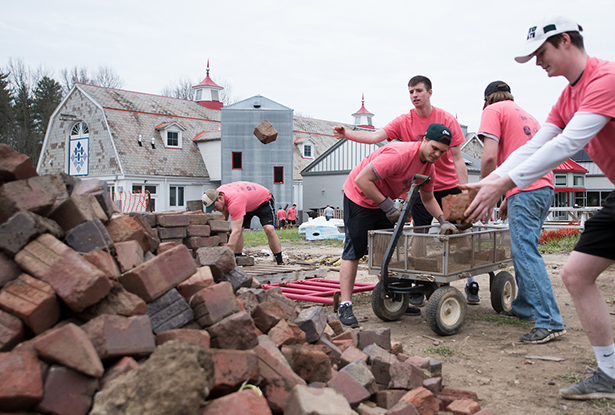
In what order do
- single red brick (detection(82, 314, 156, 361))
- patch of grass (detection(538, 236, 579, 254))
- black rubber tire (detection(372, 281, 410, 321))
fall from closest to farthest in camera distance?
single red brick (detection(82, 314, 156, 361)) → black rubber tire (detection(372, 281, 410, 321)) → patch of grass (detection(538, 236, 579, 254))

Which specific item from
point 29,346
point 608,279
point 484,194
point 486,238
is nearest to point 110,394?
point 29,346

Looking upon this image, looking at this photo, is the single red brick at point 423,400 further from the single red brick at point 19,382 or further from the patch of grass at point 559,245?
the patch of grass at point 559,245

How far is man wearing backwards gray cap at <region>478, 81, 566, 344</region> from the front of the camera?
13.2 feet

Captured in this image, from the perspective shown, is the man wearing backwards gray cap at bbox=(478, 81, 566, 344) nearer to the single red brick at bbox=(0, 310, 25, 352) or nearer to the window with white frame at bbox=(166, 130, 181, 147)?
the single red brick at bbox=(0, 310, 25, 352)

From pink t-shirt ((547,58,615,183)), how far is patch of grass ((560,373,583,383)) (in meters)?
1.32

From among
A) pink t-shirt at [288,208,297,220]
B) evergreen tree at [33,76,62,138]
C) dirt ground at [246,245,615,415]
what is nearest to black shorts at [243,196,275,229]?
dirt ground at [246,245,615,415]

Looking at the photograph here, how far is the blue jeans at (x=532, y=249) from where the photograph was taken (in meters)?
4.04

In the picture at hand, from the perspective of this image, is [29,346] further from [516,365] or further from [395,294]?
[395,294]

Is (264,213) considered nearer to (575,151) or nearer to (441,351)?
(441,351)

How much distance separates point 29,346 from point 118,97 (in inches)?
1101

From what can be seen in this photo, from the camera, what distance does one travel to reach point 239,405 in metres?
2.04

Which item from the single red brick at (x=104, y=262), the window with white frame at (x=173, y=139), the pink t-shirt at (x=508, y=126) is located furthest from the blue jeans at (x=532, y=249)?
the window with white frame at (x=173, y=139)

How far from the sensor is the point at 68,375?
2.08m

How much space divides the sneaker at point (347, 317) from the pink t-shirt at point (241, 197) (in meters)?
3.14
